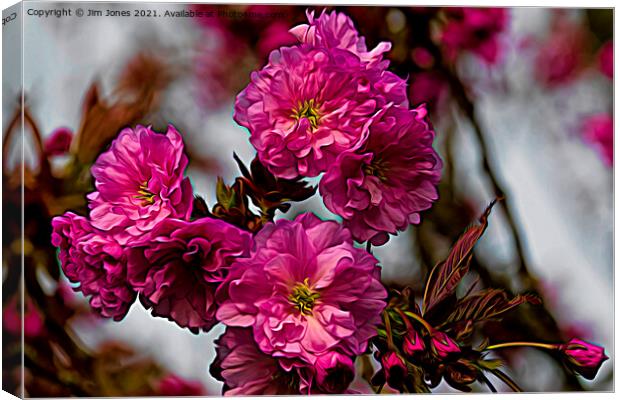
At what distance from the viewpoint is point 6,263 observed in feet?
6.50

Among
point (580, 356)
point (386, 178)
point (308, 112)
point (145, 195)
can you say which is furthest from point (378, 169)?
point (580, 356)

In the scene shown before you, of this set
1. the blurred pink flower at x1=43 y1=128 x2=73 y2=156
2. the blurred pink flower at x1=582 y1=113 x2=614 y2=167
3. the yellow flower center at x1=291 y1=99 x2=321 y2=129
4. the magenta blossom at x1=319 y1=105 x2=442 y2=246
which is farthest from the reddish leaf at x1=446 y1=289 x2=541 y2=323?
the blurred pink flower at x1=43 y1=128 x2=73 y2=156

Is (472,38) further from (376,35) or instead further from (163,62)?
(163,62)

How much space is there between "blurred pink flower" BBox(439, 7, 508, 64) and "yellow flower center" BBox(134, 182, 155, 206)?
0.51m

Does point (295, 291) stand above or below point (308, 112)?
below

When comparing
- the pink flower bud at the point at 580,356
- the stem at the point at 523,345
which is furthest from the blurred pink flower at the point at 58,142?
the pink flower bud at the point at 580,356

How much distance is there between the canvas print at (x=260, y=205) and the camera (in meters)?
1.93

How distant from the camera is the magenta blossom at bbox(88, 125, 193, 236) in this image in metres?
1.92

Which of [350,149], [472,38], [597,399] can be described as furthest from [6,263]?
[597,399]

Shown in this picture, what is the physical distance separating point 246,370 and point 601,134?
679mm

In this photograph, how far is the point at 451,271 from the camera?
2.01 metres

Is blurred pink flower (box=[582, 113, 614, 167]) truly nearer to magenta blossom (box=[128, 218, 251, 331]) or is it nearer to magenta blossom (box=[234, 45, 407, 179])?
magenta blossom (box=[234, 45, 407, 179])

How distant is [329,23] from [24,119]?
0.48 metres

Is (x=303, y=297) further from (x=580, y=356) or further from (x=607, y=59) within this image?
(x=607, y=59)
